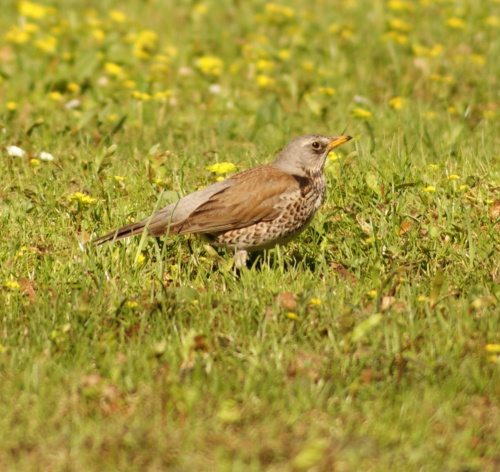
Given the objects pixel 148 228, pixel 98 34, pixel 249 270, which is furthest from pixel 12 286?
pixel 98 34

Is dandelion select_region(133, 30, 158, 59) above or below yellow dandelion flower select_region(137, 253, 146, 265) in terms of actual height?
above

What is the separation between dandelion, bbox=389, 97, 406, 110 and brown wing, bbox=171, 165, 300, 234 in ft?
10.7

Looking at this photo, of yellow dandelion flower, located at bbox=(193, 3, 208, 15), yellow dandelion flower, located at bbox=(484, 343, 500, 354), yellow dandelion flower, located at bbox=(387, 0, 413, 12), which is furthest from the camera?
yellow dandelion flower, located at bbox=(193, 3, 208, 15)

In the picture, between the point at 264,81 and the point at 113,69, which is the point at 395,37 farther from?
the point at 113,69

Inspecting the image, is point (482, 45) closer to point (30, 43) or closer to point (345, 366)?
point (30, 43)

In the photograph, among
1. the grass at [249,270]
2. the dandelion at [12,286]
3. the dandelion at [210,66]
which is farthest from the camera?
the dandelion at [210,66]

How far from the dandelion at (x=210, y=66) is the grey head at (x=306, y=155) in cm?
387

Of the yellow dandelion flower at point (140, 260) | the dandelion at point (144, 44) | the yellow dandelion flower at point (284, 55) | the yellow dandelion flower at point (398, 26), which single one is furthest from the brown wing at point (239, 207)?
the yellow dandelion flower at point (398, 26)

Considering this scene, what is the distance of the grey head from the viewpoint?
715cm

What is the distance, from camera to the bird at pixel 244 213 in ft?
22.0

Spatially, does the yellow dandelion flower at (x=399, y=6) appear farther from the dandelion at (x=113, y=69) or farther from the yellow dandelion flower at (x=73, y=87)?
the yellow dandelion flower at (x=73, y=87)

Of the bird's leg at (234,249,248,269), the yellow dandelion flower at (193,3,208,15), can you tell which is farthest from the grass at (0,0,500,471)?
the yellow dandelion flower at (193,3,208,15)

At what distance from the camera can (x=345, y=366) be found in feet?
17.1

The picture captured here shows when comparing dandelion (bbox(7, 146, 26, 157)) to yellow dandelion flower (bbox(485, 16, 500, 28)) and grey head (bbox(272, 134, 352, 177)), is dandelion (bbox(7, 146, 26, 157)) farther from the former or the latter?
yellow dandelion flower (bbox(485, 16, 500, 28))
